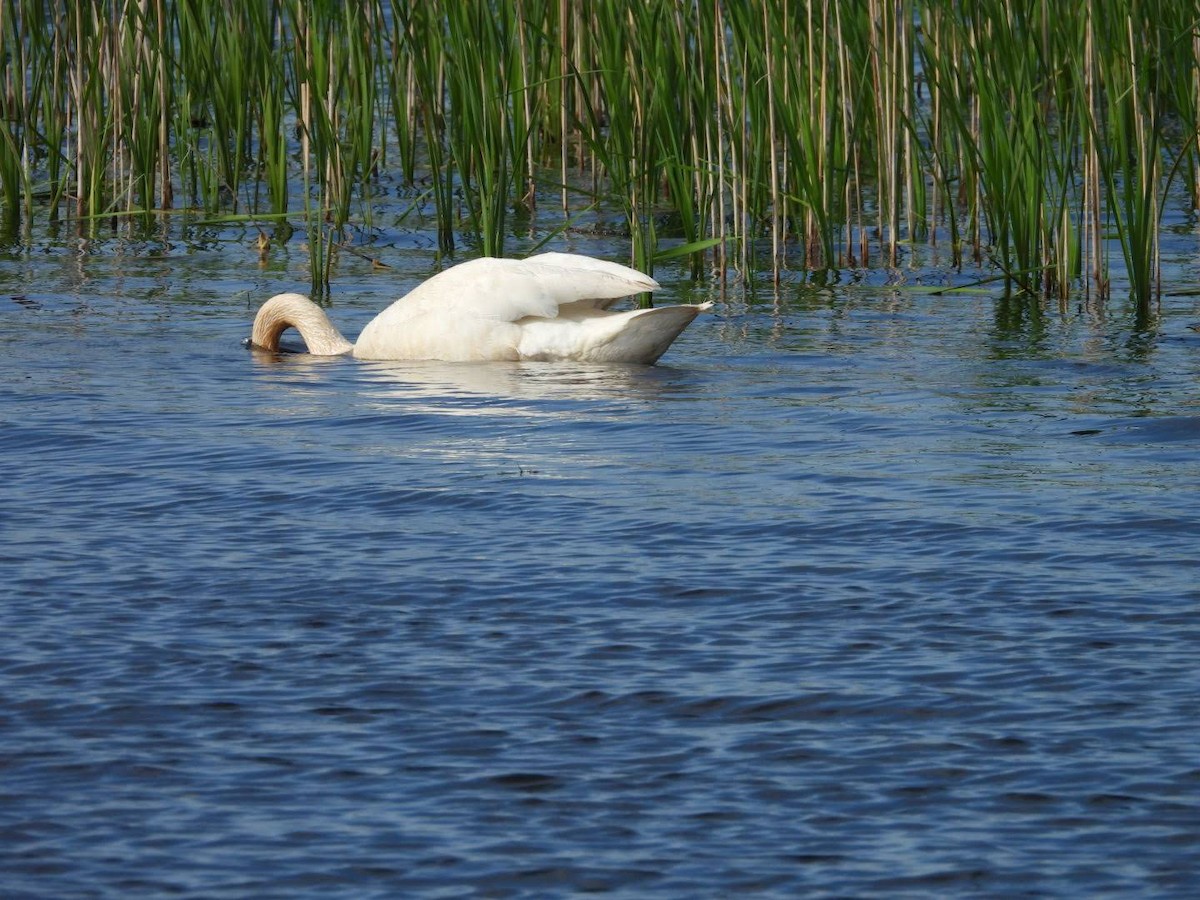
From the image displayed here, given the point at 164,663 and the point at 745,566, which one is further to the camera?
the point at 745,566

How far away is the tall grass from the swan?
99 cm

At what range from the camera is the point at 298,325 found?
9.83 meters

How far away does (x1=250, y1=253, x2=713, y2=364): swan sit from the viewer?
28.6ft

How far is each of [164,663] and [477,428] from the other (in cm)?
288

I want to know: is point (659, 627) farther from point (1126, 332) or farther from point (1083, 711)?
point (1126, 332)

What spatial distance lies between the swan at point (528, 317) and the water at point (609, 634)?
1.25ft

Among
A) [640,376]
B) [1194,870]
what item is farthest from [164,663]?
[640,376]

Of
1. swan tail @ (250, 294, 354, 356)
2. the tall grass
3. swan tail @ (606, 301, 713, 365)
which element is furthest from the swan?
the tall grass

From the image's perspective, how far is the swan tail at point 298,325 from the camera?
975 centimetres

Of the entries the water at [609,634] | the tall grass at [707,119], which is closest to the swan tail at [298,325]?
the tall grass at [707,119]

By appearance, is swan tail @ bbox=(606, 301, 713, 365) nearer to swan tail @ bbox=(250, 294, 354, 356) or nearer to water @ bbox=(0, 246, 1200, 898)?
water @ bbox=(0, 246, 1200, 898)

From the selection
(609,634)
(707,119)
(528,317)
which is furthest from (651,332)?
(609,634)

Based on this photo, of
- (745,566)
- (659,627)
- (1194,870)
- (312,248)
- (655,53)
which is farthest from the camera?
(312,248)

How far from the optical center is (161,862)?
3.55m
